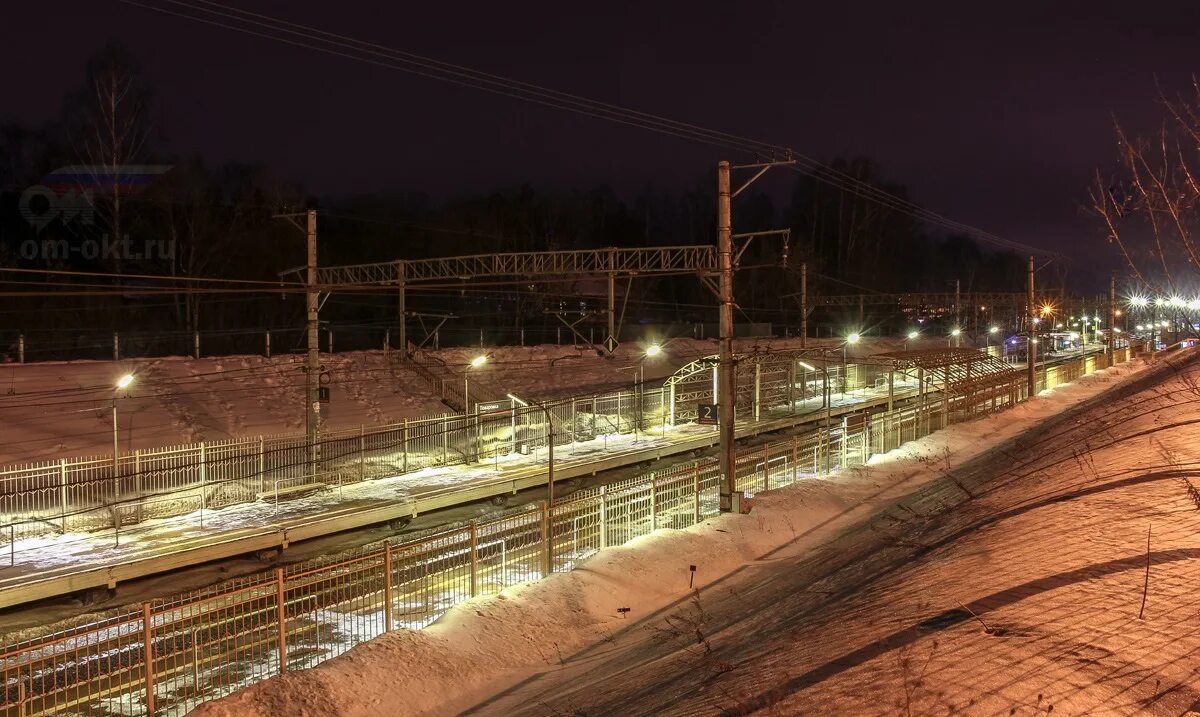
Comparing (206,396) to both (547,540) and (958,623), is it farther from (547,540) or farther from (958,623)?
(958,623)

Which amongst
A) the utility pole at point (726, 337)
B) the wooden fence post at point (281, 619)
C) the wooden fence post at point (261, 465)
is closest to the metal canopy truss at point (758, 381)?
the utility pole at point (726, 337)

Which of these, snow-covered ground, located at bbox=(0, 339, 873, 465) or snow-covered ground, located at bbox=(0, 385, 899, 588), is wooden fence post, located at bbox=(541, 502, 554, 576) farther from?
snow-covered ground, located at bbox=(0, 339, 873, 465)

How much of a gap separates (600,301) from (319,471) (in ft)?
118

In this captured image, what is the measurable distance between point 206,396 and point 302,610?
74.7ft

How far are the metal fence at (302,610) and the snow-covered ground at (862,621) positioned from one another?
0.72 m

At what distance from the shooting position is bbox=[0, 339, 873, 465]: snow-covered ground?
2470 centimetres

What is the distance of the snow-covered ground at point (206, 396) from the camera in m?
24.7

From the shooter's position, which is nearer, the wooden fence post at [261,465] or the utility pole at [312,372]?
the wooden fence post at [261,465]

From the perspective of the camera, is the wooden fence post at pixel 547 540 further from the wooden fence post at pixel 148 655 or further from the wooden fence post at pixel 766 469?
the wooden fence post at pixel 766 469

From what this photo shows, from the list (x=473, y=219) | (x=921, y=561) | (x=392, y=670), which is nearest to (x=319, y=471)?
(x=392, y=670)

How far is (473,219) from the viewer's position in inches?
2372

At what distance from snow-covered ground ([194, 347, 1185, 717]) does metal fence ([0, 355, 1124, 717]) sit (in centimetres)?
72

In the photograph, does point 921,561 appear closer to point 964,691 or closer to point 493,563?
point 964,691

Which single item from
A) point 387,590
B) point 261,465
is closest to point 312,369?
point 261,465
